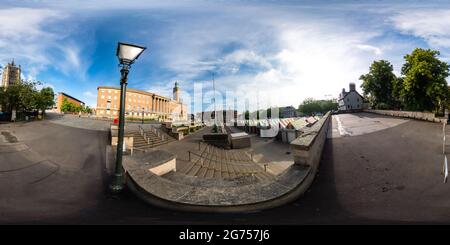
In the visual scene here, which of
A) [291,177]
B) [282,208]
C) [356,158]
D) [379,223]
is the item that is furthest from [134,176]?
[356,158]

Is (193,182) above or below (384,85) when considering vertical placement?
below

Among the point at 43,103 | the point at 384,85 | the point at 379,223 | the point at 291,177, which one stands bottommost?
the point at 379,223

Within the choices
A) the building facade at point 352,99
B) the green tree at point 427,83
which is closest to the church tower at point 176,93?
the green tree at point 427,83

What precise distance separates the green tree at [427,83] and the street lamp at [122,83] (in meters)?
24.2

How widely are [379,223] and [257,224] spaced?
1.67m

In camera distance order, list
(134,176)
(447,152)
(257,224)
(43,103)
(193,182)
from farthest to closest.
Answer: (447,152) < (43,103) < (193,182) < (134,176) < (257,224)

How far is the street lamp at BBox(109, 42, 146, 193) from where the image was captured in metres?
3.52

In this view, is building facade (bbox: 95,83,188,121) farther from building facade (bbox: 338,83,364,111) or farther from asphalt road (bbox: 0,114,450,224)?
building facade (bbox: 338,83,364,111)

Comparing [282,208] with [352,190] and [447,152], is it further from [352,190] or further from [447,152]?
[447,152]

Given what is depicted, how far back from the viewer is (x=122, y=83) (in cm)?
398

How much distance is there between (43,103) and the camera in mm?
4617

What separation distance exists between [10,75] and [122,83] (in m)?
2.56

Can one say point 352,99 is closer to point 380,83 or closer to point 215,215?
point 380,83

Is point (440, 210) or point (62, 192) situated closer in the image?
point (440, 210)
